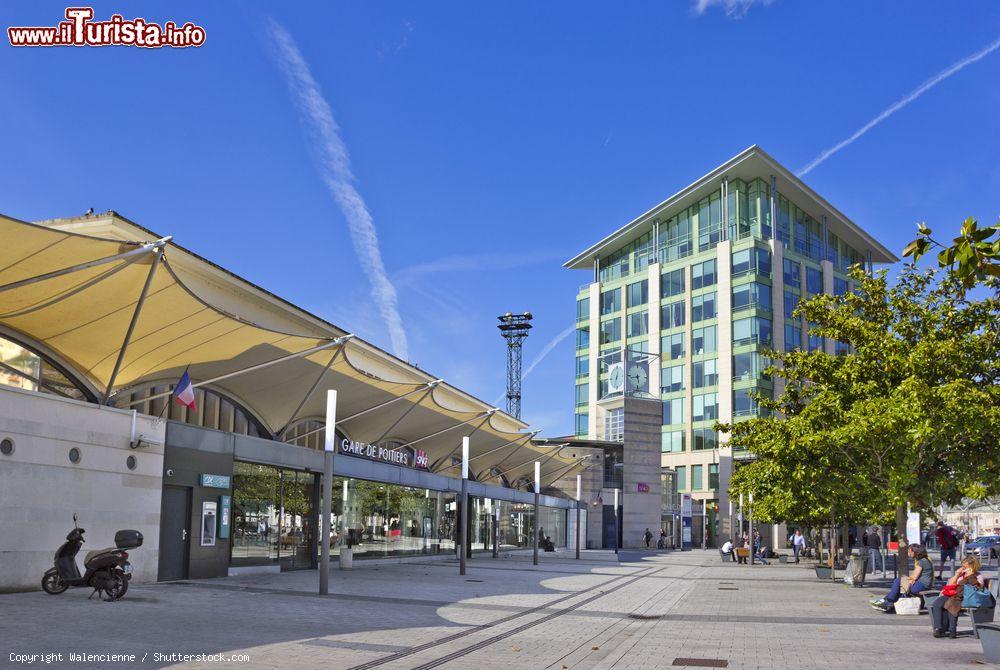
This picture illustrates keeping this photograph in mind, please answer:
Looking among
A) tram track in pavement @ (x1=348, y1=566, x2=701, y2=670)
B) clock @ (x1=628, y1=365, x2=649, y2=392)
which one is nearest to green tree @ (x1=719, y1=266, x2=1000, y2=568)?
tram track in pavement @ (x1=348, y1=566, x2=701, y2=670)

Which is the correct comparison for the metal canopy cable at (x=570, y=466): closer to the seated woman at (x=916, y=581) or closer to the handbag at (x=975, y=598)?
the seated woman at (x=916, y=581)

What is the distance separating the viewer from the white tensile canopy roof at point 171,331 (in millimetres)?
16875

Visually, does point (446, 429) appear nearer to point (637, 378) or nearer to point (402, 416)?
point (402, 416)

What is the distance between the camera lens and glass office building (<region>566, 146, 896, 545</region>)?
260 feet

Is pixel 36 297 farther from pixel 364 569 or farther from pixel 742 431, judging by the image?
pixel 742 431

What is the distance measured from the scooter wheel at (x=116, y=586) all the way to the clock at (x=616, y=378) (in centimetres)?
6117

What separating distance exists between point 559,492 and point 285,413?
39.0m

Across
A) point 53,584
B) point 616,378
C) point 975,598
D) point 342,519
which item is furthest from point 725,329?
point 53,584

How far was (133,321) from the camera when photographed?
19.1 metres

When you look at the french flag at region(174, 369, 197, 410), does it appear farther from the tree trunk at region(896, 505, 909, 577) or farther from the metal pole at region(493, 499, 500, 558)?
the metal pole at region(493, 499, 500, 558)

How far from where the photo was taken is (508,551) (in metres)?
49.2

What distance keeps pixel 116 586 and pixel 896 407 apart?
1641 centimetres

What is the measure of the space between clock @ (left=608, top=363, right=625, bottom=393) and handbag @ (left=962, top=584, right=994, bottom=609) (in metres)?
61.1

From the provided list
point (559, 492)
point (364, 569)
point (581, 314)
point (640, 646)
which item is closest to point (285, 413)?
point (364, 569)
